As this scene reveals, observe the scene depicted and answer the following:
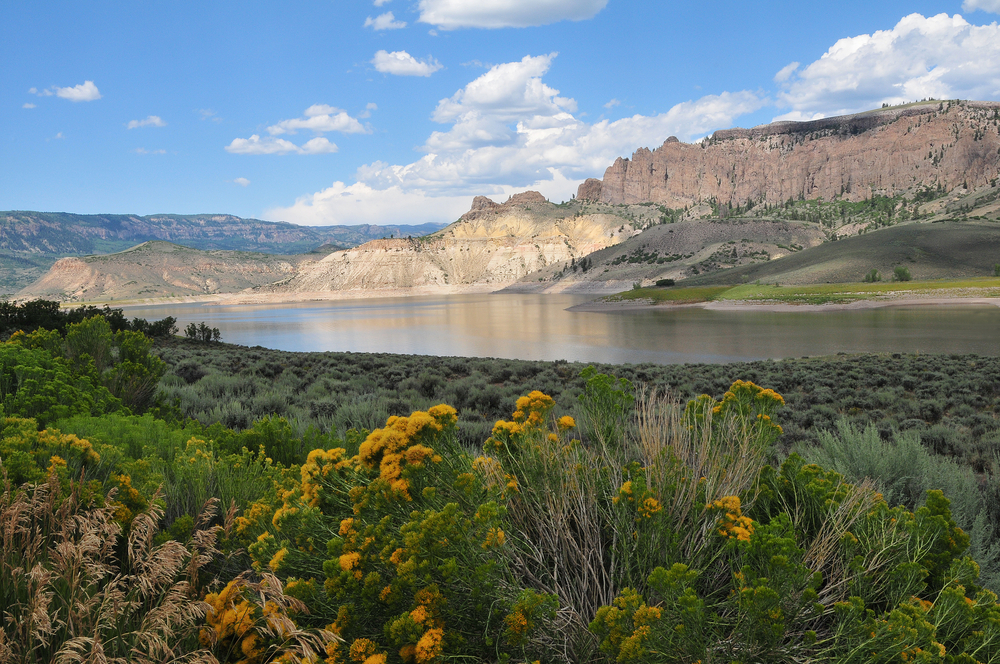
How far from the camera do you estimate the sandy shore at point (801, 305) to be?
4600 cm

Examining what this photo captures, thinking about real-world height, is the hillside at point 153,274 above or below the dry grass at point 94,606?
above

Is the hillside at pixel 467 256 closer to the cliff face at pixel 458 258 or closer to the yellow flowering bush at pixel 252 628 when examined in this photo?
the cliff face at pixel 458 258

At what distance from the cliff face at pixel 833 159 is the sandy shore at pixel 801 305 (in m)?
113

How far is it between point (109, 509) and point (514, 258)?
14256 cm

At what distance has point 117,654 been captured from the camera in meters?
1.79

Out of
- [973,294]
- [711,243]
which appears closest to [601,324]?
[973,294]

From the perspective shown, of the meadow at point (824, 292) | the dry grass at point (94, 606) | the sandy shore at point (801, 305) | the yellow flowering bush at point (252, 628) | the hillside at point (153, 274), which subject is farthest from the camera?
the hillside at point (153, 274)

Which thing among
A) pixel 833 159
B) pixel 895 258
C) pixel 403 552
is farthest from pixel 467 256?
pixel 403 552

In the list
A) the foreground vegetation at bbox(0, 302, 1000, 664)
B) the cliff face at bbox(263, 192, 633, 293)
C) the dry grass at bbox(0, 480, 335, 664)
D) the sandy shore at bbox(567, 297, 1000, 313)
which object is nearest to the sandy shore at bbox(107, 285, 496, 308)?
the cliff face at bbox(263, 192, 633, 293)

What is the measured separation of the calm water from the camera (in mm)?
25312

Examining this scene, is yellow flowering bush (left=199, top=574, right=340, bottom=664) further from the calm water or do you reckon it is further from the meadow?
the meadow

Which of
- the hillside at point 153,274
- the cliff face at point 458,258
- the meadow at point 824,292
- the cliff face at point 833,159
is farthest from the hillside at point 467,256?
the meadow at point 824,292

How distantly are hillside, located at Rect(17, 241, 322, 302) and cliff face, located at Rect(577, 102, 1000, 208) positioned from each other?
13192 cm

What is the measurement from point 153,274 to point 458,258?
82339 mm
